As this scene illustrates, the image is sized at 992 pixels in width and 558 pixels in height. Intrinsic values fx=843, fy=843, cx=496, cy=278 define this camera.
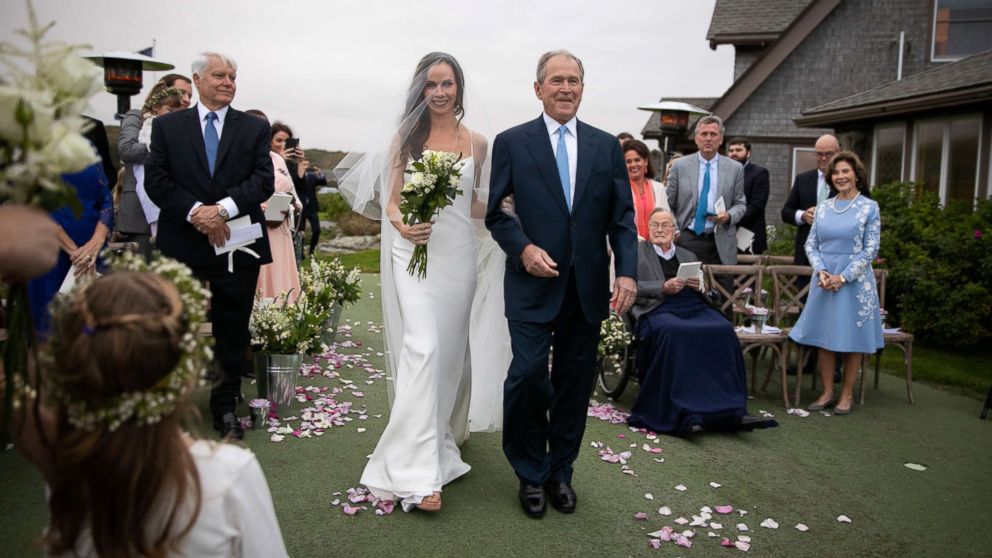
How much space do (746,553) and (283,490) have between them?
246 cm

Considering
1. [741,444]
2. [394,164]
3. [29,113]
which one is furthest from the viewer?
[741,444]

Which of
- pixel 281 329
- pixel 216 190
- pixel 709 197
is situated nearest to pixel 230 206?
pixel 216 190

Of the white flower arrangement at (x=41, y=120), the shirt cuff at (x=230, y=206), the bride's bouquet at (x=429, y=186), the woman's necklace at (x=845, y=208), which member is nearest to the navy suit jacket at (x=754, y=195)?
the woman's necklace at (x=845, y=208)

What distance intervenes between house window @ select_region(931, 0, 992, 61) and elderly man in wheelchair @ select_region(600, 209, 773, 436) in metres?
12.4

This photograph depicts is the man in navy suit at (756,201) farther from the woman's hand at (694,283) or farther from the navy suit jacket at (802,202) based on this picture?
the woman's hand at (694,283)

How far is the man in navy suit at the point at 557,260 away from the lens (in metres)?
4.49

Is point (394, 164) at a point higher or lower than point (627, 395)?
higher

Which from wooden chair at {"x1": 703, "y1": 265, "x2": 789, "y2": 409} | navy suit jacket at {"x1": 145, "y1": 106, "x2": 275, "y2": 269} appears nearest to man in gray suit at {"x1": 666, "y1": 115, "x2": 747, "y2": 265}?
wooden chair at {"x1": 703, "y1": 265, "x2": 789, "y2": 409}

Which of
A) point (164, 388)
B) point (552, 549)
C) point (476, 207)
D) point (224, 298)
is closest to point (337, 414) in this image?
point (224, 298)

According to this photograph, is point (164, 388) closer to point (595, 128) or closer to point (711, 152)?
point (595, 128)

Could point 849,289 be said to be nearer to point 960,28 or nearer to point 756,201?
point 756,201

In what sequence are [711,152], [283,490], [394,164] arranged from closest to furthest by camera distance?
[283,490]
[394,164]
[711,152]

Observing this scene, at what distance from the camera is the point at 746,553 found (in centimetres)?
416

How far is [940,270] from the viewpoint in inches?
411
